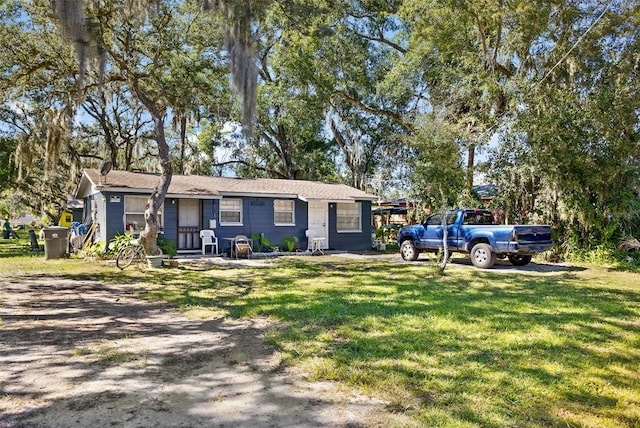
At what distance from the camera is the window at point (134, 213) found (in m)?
14.1

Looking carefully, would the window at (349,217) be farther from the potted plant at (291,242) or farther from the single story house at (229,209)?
the potted plant at (291,242)

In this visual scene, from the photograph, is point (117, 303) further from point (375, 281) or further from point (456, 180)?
point (456, 180)

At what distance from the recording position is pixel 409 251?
1347 cm

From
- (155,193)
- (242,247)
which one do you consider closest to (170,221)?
(242,247)

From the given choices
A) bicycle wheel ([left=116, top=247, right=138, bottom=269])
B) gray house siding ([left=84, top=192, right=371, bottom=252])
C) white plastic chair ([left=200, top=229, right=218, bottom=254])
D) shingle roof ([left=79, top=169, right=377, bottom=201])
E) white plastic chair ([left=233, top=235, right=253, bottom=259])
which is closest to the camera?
bicycle wheel ([left=116, top=247, right=138, bottom=269])

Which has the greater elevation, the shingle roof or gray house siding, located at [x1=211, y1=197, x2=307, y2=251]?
the shingle roof

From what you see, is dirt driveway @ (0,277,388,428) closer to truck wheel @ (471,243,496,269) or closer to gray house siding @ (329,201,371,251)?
truck wheel @ (471,243,496,269)

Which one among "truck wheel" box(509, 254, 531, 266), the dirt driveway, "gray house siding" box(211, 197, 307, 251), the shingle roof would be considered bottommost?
the dirt driveway

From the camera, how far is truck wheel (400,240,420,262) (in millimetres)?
13320

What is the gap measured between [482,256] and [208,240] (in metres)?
9.24

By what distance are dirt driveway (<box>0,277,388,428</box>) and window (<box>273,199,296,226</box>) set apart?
1094cm

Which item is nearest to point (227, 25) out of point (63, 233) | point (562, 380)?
point (562, 380)

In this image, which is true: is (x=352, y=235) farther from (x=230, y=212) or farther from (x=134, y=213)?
(x=134, y=213)

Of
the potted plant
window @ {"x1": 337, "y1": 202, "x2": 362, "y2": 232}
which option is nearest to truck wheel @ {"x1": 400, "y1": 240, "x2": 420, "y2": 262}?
the potted plant
